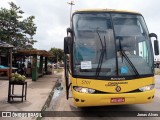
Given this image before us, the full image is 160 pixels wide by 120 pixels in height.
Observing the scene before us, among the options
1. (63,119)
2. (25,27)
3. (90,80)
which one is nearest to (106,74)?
(90,80)

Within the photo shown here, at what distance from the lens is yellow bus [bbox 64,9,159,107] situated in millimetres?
8492

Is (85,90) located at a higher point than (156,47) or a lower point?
lower

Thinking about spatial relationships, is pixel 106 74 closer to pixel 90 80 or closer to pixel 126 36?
pixel 90 80

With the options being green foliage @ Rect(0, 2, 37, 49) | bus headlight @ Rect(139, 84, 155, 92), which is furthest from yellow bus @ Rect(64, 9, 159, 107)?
green foliage @ Rect(0, 2, 37, 49)

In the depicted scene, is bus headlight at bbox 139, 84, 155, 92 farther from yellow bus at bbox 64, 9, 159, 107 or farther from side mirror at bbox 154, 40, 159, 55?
side mirror at bbox 154, 40, 159, 55

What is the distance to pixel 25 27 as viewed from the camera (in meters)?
35.0

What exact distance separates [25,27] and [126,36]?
27123mm

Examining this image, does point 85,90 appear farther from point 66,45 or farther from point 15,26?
point 15,26

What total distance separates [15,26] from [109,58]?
27.4m

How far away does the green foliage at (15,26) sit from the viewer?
34.1 metres

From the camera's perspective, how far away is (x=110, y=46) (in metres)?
8.91

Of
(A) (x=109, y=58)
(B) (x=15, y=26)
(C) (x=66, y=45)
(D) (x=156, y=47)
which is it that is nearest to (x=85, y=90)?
(A) (x=109, y=58)

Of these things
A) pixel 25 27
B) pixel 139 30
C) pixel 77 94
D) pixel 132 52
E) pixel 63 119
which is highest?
pixel 25 27

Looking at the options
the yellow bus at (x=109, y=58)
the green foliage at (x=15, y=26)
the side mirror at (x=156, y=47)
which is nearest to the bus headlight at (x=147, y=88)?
the yellow bus at (x=109, y=58)
